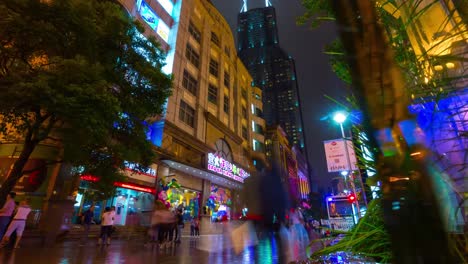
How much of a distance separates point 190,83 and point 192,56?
311cm

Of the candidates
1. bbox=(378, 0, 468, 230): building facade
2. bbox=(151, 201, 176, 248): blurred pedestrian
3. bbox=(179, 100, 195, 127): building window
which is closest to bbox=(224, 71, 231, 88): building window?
bbox=(179, 100, 195, 127): building window

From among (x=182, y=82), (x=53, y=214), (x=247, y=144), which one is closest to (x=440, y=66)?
(x=53, y=214)

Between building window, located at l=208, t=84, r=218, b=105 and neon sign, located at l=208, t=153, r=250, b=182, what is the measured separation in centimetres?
674

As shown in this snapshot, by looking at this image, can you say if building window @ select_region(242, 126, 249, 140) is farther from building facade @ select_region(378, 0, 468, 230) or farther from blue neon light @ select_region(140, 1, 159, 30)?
building facade @ select_region(378, 0, 468, 230)

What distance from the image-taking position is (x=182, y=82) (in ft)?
67.4

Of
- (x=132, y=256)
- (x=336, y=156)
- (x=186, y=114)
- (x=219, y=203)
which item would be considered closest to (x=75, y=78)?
(x=132, y=256)

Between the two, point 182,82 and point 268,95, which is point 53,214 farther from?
point 268,95

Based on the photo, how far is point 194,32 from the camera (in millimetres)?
24547

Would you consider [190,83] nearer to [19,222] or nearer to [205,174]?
[205,174]

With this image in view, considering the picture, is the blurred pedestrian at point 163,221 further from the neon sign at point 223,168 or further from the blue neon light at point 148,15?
the blue neon light at point 148,15

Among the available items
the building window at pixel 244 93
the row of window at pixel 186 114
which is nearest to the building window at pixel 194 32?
the row of window at pixel 186 114

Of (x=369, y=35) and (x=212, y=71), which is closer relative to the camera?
(x=369, y=35)

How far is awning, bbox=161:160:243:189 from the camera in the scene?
17.4 meters

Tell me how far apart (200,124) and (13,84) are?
1552 cm
